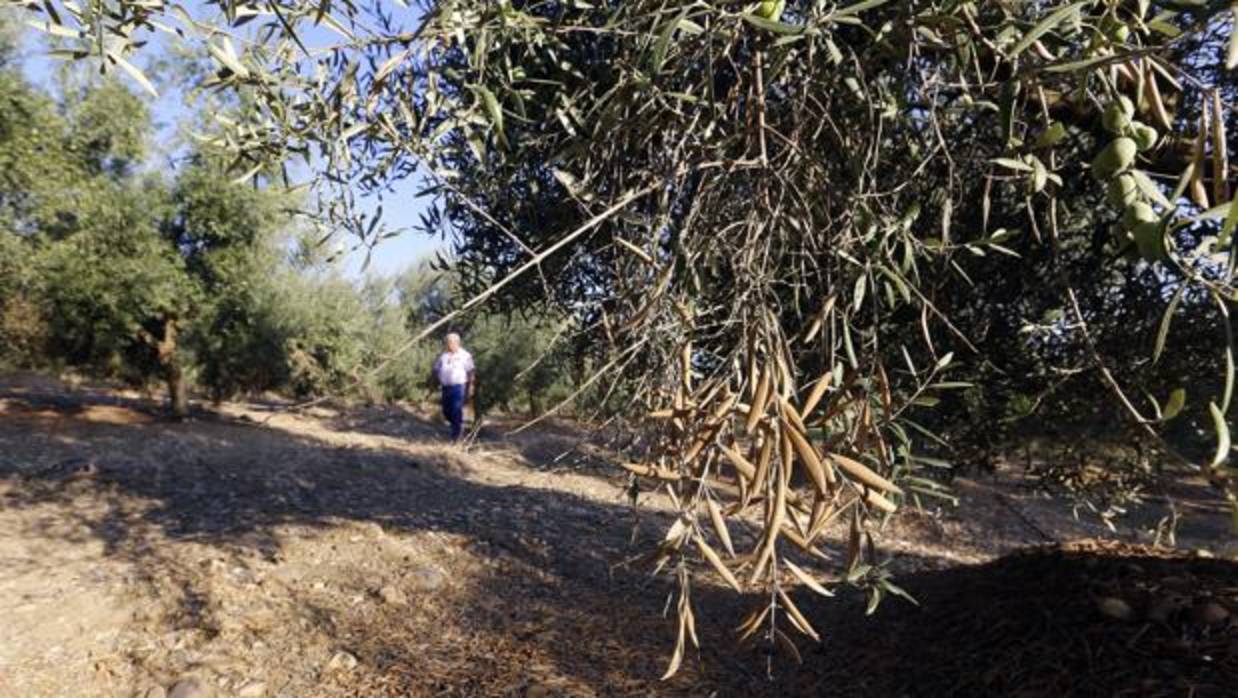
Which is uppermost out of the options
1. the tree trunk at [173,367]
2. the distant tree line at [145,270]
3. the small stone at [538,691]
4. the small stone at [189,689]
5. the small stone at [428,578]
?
the distant tree line at [145,270]

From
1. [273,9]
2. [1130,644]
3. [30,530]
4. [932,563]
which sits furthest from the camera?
[932,563]

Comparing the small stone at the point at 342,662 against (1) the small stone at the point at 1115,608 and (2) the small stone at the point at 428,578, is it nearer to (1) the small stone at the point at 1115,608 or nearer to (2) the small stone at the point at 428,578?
(2) the small stone at the point at 428,578

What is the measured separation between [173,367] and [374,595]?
9.67m

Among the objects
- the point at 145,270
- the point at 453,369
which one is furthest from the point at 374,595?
the point at 145,270

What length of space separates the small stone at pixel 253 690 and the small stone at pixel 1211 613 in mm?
3834

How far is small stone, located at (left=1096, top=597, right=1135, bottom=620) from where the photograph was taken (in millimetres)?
3312

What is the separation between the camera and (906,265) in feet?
6.11

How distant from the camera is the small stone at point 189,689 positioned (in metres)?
3.37

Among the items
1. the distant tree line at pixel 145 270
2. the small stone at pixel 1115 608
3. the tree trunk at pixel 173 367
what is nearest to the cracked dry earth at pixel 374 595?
the small stone at pixel 1115 608

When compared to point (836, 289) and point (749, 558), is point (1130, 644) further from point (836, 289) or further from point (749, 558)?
point (749, 558)

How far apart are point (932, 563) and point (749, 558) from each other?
6444 mm

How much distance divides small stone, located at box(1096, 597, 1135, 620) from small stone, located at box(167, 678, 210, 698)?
3.76 m

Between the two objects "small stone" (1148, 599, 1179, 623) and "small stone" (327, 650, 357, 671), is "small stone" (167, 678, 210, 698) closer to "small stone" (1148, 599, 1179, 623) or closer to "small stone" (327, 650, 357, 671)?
"small stone" (327, 650, 357, 671)

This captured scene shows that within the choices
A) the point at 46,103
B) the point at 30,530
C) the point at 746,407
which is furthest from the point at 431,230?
the point at 46,103
